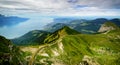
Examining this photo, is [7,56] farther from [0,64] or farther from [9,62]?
[0,64]

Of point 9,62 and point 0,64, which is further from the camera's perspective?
point 9,62

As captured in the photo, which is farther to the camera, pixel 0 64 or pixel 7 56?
pixel 7 56

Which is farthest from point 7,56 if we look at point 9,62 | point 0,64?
point 0,64
